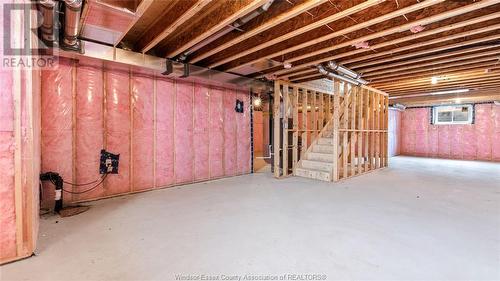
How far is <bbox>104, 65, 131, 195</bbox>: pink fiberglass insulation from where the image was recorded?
3915 mm

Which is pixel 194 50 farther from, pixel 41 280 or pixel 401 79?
pixel 401 79

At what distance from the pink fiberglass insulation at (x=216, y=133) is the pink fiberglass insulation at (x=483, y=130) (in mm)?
10071

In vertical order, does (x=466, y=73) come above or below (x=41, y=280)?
above

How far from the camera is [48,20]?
251 centimetres

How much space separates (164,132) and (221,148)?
4.59 ft

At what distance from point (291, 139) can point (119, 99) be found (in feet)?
12.3

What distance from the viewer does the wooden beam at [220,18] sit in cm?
242

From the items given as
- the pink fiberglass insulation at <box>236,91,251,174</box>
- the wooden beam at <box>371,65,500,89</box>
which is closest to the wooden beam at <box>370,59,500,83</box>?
the wooden beam at <box>371,65,500,89</box>

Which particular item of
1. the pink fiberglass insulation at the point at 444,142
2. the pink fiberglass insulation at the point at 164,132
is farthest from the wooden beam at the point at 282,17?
the pink fiberglass insulation at the point at 444,142

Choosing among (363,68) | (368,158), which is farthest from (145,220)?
(368,158)

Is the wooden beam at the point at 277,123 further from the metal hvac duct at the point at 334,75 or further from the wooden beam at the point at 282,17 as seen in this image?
the wooden beam at the point at 282,17

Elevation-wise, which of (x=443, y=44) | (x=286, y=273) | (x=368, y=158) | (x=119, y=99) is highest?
(x=443, y=44)

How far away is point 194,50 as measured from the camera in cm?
391
